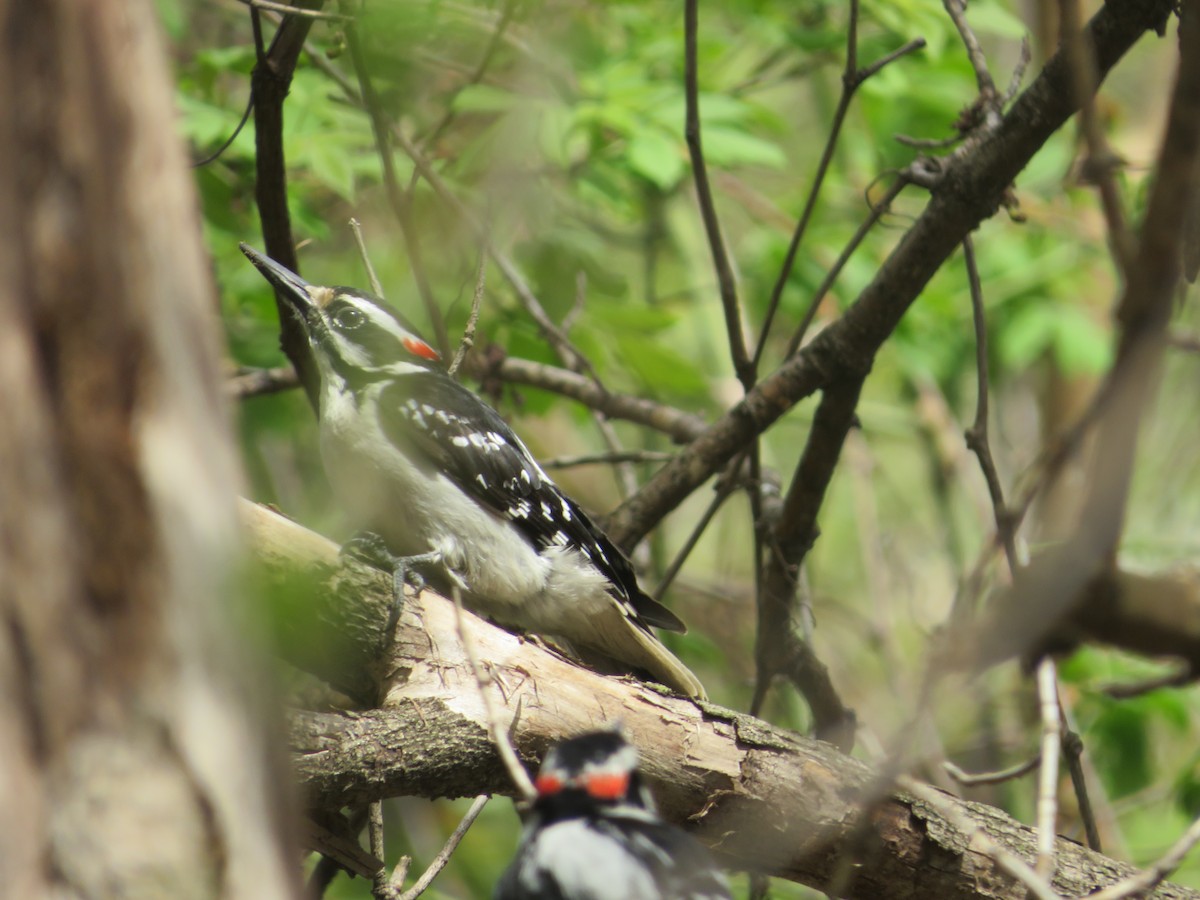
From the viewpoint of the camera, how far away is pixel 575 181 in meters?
4.12

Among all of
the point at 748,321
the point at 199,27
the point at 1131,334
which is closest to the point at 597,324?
the point at 748,321

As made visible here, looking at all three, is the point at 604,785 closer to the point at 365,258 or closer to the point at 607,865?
the point at 607,865

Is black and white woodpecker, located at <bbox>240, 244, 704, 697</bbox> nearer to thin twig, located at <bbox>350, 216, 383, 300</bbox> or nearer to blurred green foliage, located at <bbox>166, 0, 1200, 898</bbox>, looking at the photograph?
thin twig, located at <bbox>350, 216, 383, 300</bbox>

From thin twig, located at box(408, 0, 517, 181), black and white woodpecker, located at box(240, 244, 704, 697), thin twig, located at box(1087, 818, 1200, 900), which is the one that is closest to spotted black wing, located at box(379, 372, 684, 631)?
black and white woodpecker, located at box(240, 244, 704, 697)

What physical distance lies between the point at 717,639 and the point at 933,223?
3.13 metres

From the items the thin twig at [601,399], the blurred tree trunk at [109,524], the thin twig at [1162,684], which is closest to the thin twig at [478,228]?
the thin twig at [601,399]

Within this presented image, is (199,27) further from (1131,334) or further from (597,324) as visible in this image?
(1131,334)

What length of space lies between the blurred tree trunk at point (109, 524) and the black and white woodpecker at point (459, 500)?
1.94 m

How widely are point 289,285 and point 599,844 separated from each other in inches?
82.8

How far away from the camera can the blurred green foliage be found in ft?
12.4

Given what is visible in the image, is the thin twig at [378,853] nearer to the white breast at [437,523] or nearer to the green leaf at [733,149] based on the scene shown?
the white breast at [437,523]

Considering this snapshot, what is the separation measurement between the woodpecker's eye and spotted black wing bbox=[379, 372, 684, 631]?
0.23m

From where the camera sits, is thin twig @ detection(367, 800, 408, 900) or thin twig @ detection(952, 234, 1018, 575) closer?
thin twig @ detection(367, 800, 408, 900)

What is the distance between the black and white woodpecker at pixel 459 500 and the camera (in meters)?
3.34
